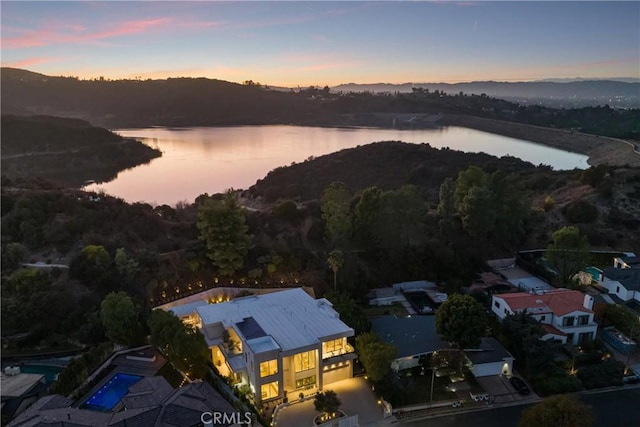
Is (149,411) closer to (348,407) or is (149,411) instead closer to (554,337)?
(348,407)

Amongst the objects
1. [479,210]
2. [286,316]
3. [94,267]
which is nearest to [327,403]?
[286,316]

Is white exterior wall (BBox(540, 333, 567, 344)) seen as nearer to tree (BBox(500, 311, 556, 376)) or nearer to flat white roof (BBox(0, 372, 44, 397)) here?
tree (BBox(500, 311, 556, 376))

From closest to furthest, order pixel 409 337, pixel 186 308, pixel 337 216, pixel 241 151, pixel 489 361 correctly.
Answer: pixel 489 361 < pixel 409 337 < pixel 186 308 < pixel 337 216 < pixel 241 151

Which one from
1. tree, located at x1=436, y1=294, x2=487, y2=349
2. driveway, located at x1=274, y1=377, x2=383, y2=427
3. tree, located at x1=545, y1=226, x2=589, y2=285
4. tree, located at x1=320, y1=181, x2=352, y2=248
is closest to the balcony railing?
driveway, located at x1=274, y1=377, x2=383, y2=427

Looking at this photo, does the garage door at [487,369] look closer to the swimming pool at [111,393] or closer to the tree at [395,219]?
the tree at [395,219]

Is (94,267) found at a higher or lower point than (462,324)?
higher

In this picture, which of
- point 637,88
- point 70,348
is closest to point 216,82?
point 70,348

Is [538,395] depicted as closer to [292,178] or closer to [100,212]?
[100,212]
